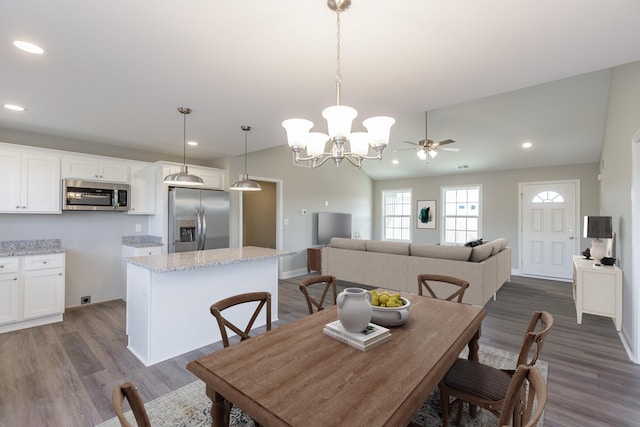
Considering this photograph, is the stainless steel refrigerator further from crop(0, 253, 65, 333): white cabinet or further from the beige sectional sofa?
the beige sectional sofa

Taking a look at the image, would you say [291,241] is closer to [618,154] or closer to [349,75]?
[349,75]

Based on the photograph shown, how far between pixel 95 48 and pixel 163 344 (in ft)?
8.09

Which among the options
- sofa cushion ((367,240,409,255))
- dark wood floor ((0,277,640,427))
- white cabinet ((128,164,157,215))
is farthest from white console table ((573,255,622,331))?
white cabinet ((128,164,157,215))

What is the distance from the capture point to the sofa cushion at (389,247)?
4.75 metres

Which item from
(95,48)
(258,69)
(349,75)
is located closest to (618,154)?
(349,75)

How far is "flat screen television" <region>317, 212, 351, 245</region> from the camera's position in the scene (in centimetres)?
730

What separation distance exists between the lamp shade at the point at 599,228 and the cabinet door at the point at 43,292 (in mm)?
6634

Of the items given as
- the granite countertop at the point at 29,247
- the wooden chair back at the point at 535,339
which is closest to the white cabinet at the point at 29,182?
the granite countertop at the point at 29,247

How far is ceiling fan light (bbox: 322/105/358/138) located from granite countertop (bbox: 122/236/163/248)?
12.9 feet

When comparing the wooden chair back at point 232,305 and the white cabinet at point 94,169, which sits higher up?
the white cabinet at point 94,169

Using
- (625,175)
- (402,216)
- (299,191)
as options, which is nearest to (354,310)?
(625,175)

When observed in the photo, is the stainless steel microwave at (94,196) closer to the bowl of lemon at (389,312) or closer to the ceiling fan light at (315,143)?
the ceiling fan light at (315,143)

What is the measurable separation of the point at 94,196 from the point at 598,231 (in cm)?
658

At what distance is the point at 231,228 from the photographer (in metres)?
5.61
